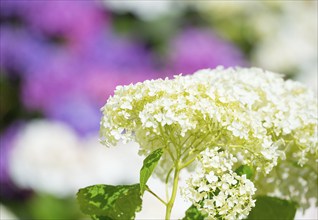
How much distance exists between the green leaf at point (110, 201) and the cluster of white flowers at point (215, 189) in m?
0.06

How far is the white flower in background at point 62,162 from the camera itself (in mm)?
1849

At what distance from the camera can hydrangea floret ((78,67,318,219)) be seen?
2.39 feet

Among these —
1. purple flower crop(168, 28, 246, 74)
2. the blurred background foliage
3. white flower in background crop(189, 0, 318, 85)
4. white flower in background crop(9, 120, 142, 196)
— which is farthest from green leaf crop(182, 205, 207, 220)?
A: white flower in background crop(189, 0, 318, 85)

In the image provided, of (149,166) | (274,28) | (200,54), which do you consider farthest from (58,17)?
(149,166)

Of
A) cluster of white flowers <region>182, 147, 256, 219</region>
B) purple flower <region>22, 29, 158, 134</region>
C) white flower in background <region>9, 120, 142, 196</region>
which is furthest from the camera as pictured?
purple flower <region>22, 29, 158, 134</region>

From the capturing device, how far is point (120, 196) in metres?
0.78

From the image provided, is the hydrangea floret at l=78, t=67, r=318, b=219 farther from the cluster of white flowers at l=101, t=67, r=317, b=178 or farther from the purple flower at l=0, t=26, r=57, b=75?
the purple flower at l=0, t=26, r=57, b=75

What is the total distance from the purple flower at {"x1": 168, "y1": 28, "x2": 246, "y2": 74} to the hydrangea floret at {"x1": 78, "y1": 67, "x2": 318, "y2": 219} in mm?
1897

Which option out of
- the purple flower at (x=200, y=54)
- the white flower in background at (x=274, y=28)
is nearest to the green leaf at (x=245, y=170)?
the purple flower at (x=200, y=54)

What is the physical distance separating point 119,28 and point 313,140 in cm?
251

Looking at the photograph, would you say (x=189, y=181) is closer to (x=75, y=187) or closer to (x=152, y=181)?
(x=152, y=181)

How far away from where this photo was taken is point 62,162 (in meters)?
1.93

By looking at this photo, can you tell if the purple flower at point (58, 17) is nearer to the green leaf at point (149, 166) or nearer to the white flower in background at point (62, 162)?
the white flower in background at point (62, 162)

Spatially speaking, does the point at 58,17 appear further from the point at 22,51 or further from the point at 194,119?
Result: the point at 194,119
